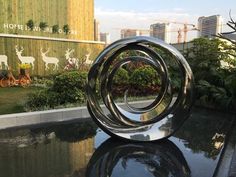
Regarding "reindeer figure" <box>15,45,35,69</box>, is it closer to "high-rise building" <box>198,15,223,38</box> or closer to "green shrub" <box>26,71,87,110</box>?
"green shrub" <box>26,71,87,110</box>

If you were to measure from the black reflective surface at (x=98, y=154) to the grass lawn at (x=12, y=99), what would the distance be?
1.47 metres

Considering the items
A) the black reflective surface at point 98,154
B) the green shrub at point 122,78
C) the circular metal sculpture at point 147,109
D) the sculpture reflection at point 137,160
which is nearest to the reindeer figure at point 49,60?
the green shrub at point 122,78

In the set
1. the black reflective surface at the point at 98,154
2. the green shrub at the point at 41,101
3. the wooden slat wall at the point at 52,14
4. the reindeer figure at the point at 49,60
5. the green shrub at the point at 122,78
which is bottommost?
the black reflective surface at the point at 98,154

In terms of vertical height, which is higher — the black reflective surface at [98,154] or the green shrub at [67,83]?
the green shrub at [67,83]

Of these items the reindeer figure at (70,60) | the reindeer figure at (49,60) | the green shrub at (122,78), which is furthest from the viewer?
the reindeer figure at (70,60)

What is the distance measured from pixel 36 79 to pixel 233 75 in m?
8.14

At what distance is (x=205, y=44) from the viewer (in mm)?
11477

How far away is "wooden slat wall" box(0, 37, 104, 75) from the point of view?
12867 mm

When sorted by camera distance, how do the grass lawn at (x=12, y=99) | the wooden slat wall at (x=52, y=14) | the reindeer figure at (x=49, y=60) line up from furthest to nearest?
the wooden slat wall at (x=52, y=14), the reindeer figure at (x=49, y=60), the grass lawn at (x=12, y=99)

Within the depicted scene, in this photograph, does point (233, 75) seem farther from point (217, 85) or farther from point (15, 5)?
point (15, 5)

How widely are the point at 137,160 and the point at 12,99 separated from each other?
572cm

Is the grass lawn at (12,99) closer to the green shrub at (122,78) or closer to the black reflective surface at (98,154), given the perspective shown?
the black reflective surface at (98,154)

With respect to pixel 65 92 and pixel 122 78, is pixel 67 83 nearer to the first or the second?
pixel 65 92

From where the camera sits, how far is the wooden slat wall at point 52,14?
14906 millimetres
